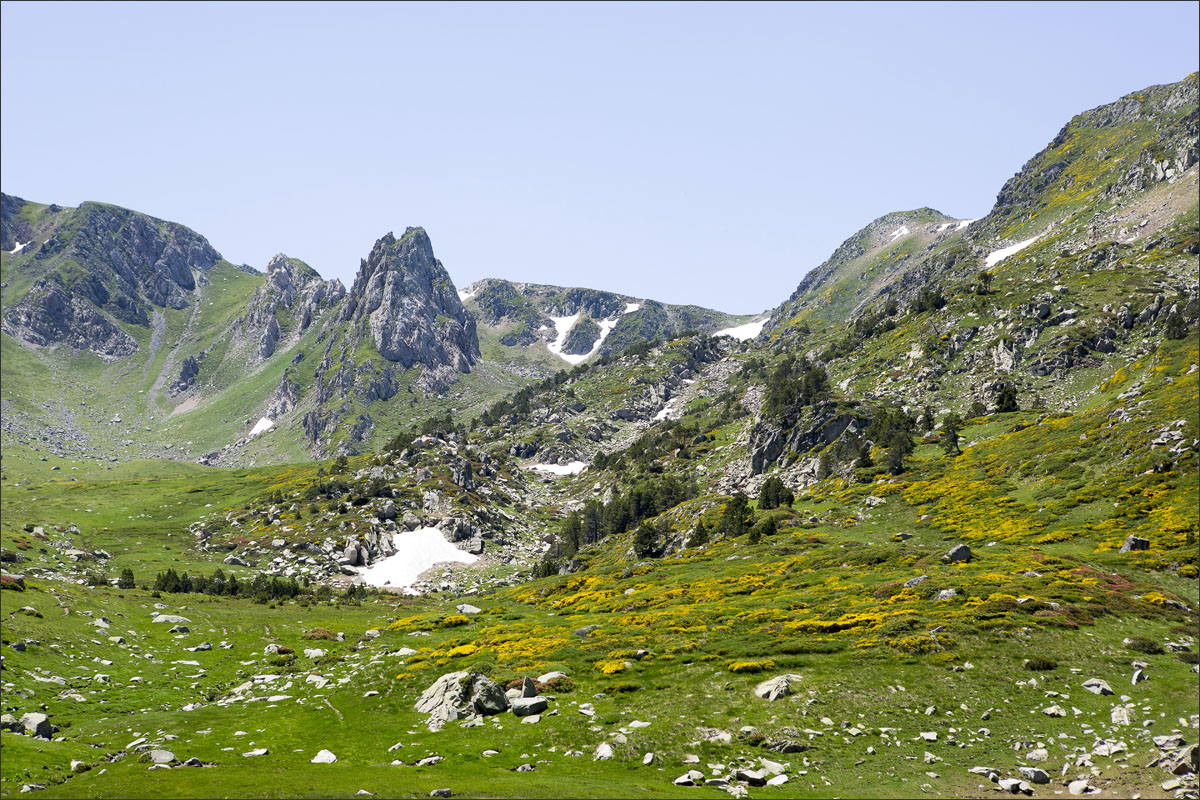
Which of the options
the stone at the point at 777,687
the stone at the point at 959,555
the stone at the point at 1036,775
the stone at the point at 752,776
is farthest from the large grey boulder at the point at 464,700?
the stone at the point at 959,555

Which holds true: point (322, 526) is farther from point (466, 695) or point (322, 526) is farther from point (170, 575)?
point (466, 695)

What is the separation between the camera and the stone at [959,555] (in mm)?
65125

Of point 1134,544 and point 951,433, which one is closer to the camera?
point 1134,544

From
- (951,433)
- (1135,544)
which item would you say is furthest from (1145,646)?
(951,433)

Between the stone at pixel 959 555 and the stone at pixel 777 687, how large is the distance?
118 ft

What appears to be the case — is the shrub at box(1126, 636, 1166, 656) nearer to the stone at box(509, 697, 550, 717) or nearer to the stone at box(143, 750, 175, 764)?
the stone at box(509, 697, 550, 717)

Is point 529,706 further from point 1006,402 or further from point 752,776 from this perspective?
point 1006,402

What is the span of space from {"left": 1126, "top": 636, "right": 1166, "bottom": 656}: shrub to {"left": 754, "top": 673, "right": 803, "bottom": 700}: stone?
64.5 ft

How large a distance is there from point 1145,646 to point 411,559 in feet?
410

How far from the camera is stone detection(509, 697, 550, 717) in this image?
3781 centimetres

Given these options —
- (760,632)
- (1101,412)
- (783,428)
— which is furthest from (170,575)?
(1101,412)

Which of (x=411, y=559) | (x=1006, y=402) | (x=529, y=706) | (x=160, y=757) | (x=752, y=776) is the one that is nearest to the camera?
(x=752, y=776)

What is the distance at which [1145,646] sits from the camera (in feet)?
127

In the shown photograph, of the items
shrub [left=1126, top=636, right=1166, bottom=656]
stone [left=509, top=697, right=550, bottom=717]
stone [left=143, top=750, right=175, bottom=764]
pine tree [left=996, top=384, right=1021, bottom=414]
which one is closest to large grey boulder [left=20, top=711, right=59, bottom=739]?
stone [left=143, top=750, right=175, bottom=764]
